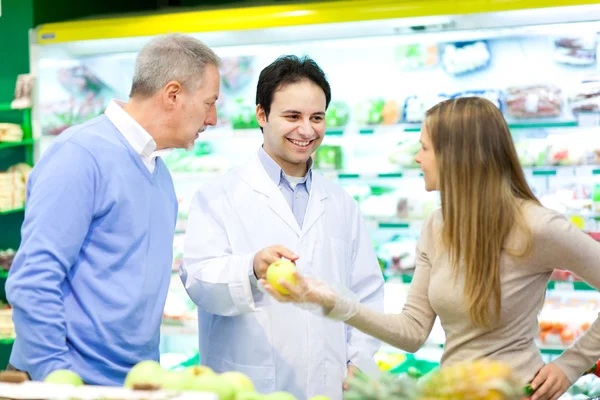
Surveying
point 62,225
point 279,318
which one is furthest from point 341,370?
point 62,225

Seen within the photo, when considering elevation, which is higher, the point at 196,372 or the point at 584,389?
the point at 196,372

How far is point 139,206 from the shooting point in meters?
2.27

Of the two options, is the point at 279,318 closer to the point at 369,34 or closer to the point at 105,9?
the point at 369,34

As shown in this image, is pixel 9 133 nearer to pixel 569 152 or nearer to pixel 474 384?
pixel 569 152

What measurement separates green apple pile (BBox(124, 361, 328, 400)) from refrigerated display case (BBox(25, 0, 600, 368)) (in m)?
2.50

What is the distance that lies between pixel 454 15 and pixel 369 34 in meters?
0.48

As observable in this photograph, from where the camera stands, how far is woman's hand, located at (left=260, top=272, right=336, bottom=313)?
2004 mm

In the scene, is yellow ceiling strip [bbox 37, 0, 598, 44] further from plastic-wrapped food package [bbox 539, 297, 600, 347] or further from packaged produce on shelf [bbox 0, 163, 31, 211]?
plastic-wrapped food package [bbox 539, 297, 600, 347]

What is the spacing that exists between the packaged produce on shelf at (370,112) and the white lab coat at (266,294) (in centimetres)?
155

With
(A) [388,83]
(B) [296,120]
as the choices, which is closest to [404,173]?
(A) [388,83]

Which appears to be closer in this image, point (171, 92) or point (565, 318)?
point (171, 92)

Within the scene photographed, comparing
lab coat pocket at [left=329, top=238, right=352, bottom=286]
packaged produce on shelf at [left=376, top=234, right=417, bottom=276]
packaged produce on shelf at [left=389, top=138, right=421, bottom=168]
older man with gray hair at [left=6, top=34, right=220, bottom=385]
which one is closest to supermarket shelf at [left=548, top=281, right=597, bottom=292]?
packaged produce on shelf at [left=376, top=234, right=417, bottom=276]

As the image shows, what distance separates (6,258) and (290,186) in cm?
273

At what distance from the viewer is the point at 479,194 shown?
2049 mm
